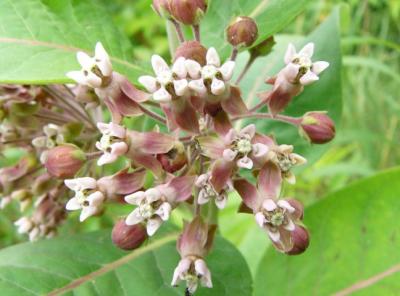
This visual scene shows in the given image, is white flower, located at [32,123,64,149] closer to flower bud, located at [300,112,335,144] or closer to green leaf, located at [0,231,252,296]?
green leaf, located at [0,231,252,296]

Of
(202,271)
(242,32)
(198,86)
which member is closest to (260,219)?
(202,271)

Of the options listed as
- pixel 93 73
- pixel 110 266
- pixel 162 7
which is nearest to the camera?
pixel 93 73

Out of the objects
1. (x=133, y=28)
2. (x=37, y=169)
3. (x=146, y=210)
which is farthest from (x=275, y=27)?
(x=133, y=28)

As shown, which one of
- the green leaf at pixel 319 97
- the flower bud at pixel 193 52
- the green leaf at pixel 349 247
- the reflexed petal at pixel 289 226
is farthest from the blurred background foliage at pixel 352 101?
the reflexed petal at pixel 289 226

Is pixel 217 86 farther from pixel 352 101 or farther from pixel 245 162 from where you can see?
pixel 352 101

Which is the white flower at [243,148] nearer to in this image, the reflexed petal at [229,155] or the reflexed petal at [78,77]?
the reflexed petal at [229,155]

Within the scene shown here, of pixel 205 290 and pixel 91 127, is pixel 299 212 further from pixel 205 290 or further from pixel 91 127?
pixel 91 127

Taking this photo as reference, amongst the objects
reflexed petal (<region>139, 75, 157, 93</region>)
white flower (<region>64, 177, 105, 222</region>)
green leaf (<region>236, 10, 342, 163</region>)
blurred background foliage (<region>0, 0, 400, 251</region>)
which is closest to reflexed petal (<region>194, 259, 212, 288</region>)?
white flower (<region>64, 177, 105, 222</region>)
